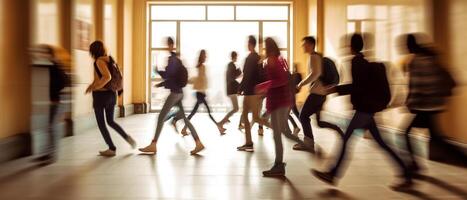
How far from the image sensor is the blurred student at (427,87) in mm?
4934

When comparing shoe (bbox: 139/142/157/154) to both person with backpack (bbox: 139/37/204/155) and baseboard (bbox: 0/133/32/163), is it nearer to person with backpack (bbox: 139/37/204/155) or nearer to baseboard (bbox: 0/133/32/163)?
person with backpack (bbox: 139/37/204/155)

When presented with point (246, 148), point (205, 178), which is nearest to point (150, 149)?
point (246, 148)

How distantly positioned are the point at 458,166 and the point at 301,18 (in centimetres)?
1054

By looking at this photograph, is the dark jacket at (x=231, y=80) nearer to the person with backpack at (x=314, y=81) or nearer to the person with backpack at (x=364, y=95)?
the person with backpack at (x=314, y=81)

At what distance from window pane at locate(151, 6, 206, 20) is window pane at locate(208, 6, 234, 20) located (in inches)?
11.0

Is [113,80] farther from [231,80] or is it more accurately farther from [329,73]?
[231,80]

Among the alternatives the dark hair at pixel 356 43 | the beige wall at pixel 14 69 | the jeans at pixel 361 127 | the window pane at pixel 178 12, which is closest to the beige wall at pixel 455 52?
the jeans at pixel 361 127

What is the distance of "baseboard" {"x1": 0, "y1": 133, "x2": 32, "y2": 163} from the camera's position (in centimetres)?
599

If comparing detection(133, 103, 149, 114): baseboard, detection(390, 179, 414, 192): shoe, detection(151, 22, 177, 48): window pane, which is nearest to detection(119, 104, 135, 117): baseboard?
detection(133, 103, 149, 114): baseboard

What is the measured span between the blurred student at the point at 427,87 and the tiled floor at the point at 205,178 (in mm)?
637

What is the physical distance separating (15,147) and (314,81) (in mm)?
4177

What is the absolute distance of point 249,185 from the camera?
4852mm

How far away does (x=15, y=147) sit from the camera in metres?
6.32

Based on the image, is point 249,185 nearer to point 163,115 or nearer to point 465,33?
point 163,115
